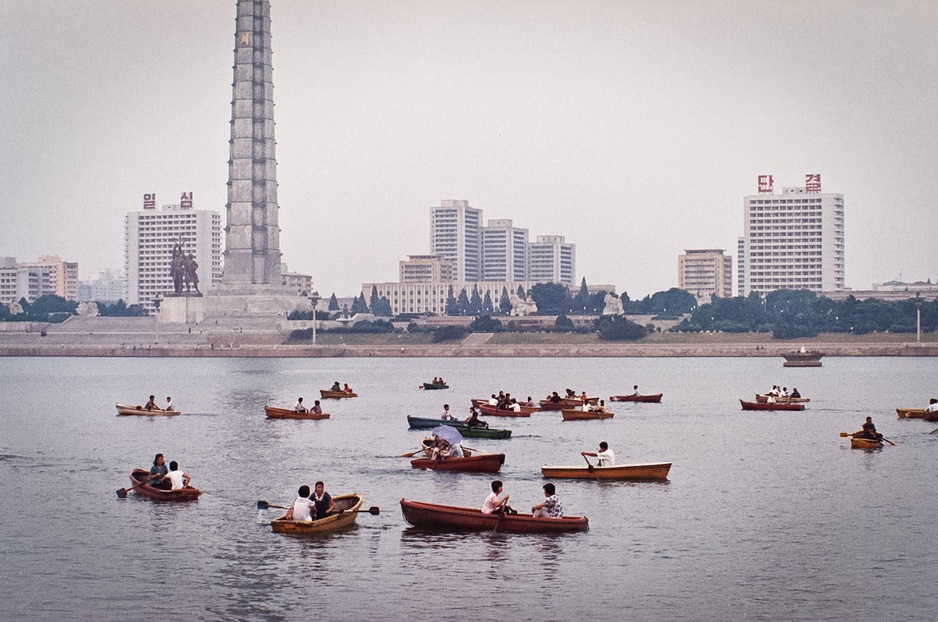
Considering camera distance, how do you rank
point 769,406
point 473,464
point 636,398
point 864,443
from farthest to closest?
point 636,398, point 769,406, point 864,443, point 473,464

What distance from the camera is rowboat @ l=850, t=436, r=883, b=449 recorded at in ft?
215

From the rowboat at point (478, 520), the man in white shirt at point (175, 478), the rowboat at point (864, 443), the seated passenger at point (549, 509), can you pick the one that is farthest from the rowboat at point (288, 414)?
the seated passenger at point (549, 509)

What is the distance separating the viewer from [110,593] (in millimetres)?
34156

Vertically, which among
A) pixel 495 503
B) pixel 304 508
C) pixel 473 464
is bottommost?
pixel 473 464

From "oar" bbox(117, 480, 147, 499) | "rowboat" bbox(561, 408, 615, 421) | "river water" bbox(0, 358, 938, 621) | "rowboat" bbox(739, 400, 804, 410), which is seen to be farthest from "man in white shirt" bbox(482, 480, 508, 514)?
"rowboat" bbox(739, 400, 804, 410)

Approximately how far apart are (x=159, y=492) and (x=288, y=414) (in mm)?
39100

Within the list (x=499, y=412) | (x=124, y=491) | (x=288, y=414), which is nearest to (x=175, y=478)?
(x=124, y=491)

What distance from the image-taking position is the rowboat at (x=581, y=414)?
83.9m

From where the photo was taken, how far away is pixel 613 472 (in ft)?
173

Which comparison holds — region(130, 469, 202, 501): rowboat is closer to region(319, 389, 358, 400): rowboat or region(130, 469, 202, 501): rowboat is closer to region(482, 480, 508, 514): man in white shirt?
region(482, 480, 508, 514): man in white shirt

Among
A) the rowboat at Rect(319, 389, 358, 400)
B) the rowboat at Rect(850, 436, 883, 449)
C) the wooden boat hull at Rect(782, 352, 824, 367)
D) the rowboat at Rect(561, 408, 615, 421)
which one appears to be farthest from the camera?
the wooden boat hull at Rect(782, 352, 824, 367)

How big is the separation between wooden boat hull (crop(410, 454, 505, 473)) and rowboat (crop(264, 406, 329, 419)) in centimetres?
3013

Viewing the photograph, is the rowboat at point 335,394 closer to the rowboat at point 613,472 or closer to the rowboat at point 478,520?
the rowboat at point 613,472

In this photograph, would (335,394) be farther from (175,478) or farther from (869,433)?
(175,478)
